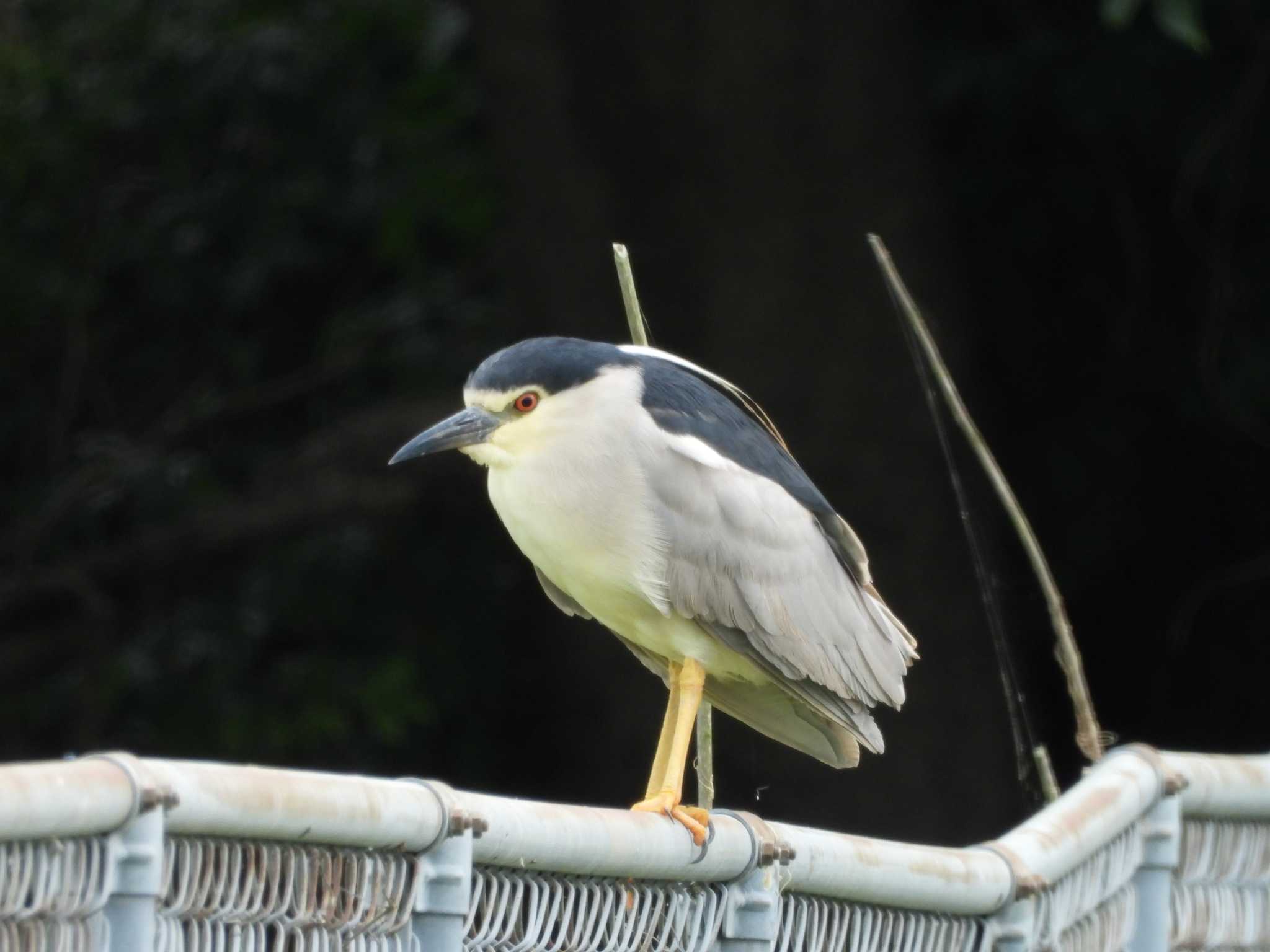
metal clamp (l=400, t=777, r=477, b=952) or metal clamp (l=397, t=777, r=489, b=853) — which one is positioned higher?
metal clamp (l=397, t=777, r=489, b=853)

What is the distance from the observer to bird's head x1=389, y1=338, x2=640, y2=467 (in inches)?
116

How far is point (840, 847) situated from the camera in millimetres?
2258

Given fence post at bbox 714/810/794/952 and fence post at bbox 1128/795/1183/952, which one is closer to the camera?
fence post at bbox 714/810/794/952

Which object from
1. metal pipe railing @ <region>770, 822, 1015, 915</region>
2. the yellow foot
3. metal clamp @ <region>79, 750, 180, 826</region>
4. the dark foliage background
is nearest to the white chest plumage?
the yellow foot

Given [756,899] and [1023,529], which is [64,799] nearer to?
[756,899]

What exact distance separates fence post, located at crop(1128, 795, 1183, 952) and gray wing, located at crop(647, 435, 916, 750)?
49cm

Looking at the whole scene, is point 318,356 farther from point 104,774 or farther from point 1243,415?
point 104,774

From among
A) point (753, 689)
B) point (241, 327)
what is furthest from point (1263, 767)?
point (241, 327)

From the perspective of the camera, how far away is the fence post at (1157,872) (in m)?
2.75

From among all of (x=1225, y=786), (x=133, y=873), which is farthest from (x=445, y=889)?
(x=1225, y=786)

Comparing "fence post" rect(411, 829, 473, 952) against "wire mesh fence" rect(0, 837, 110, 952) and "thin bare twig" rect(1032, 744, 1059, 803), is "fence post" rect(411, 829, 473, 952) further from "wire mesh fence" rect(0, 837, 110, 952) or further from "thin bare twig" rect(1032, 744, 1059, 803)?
"thin bare twig" rect(1032, 744, 1059, 803)

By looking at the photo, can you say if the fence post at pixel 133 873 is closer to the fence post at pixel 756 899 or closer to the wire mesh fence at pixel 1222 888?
the fence post at pixel 756 899

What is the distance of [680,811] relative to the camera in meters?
2.34

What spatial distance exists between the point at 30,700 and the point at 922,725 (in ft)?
10.2
